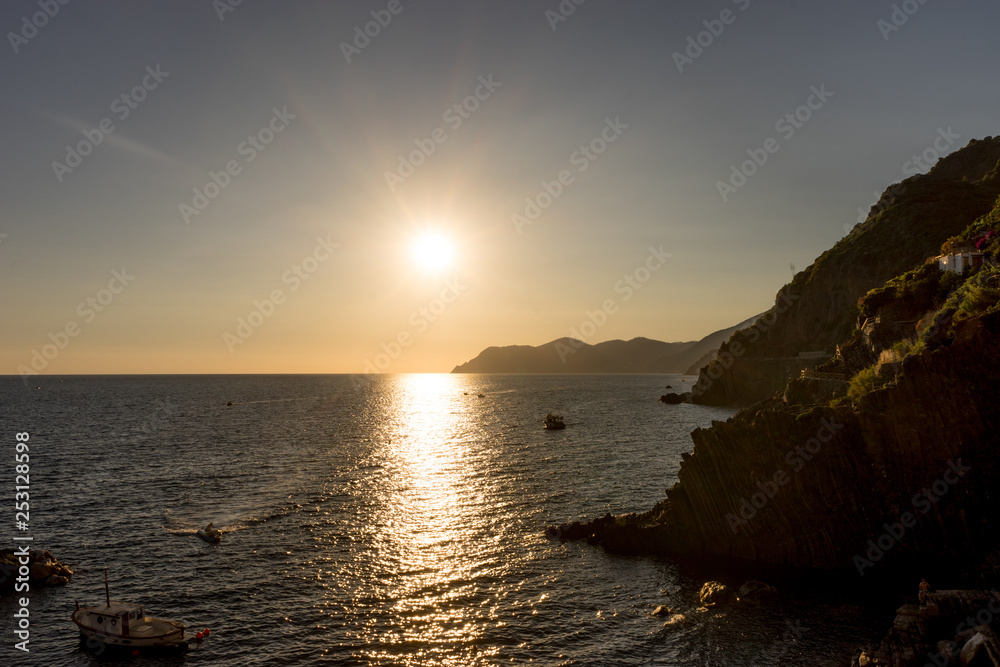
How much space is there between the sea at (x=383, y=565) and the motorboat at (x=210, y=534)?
2.22 feet

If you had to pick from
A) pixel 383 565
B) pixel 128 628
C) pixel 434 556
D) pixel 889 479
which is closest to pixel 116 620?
pixel 128 628

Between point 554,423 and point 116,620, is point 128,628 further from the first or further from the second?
point 554,423

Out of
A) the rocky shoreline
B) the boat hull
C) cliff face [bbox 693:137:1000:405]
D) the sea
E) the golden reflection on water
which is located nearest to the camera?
the sea

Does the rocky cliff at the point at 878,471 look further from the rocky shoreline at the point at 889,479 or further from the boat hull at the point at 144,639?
the boat hull at the point at 144,639

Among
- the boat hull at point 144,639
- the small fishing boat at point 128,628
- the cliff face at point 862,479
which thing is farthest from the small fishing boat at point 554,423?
the boat hull at point 144,639

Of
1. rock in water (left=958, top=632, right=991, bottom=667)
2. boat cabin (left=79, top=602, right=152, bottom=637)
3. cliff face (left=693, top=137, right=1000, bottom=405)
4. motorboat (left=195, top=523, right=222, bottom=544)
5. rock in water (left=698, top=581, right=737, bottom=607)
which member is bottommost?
rock in water (left=698, top=581, right=737, bottom=607)

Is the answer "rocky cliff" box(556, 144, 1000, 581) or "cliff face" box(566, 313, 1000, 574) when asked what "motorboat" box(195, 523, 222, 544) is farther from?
"cliff face" box(566, 313, 1000, 574)

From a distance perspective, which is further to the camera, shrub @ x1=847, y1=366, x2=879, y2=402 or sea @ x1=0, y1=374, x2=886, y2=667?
shrub @ x1=847, y1=366, x2=879, y2=402

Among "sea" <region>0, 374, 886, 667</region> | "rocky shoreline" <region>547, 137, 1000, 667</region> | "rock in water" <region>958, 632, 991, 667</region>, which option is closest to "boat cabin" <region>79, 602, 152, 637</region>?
"sea" <region>0, 374, 886, 667</region>

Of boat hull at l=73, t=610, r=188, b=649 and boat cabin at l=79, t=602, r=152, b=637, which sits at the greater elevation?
boat cabin at l=79, t=602, r=152, b=637

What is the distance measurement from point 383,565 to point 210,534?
17.6m

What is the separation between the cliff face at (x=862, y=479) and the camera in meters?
36.7

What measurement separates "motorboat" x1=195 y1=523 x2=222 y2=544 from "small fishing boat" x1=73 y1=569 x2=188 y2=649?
647 inches

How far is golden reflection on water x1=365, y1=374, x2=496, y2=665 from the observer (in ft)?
114
